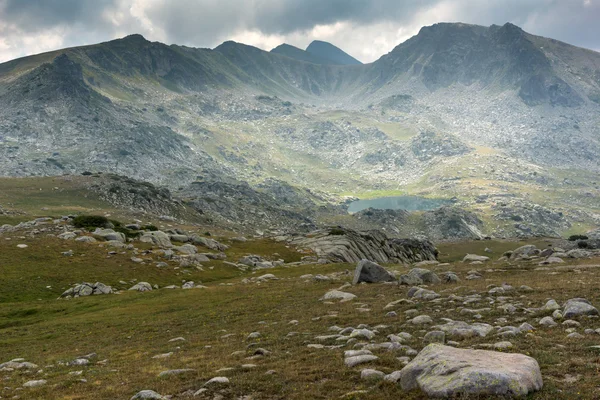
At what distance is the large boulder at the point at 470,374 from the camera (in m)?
12.0

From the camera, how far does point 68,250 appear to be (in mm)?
69000

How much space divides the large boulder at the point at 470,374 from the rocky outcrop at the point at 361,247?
89.9 meters

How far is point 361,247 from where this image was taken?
388ft

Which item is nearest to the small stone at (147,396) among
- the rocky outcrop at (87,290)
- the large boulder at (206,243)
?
the rocky outcrop at (87,290)

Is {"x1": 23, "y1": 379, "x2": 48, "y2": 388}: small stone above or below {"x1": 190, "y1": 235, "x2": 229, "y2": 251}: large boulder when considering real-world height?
below

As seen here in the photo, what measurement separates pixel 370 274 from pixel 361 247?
6998 centimetres

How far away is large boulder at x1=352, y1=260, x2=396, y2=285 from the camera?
159 ft

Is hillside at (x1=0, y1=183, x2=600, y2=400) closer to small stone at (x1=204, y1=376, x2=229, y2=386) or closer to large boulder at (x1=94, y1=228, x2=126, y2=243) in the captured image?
small stone at (x1=204, y1=376, x2=229, y2=386)

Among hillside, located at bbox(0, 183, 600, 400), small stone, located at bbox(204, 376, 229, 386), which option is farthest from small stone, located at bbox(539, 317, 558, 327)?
small stone, located at bbox(204, 376, 229, 386)

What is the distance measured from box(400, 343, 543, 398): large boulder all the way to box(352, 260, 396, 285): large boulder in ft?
112

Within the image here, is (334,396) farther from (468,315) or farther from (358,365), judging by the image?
(468,315)

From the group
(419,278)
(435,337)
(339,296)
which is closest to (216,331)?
(339,296)

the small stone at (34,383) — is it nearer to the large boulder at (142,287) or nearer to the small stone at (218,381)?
the small stone at (218,381)

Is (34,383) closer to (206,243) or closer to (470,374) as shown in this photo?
(470,374)
